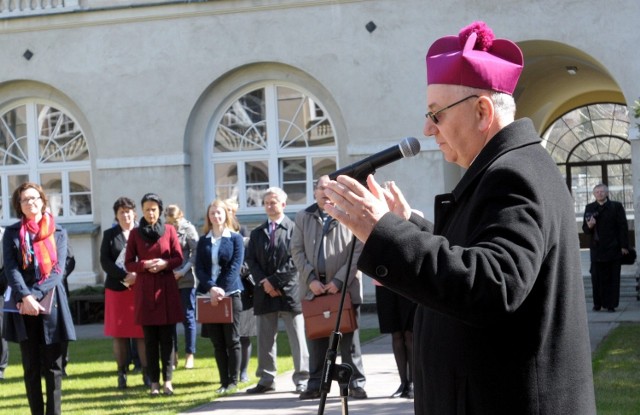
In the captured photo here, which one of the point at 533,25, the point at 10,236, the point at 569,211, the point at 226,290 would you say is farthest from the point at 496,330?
the point at 533,25

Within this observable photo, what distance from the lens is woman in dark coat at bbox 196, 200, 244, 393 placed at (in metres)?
11.0

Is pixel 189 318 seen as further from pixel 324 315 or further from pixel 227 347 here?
pixel 324 315

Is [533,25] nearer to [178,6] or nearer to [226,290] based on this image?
[178,6]

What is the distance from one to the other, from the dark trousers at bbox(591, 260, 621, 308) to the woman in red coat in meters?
8.57

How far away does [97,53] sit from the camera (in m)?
20.3

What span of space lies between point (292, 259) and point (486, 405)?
7771 mm

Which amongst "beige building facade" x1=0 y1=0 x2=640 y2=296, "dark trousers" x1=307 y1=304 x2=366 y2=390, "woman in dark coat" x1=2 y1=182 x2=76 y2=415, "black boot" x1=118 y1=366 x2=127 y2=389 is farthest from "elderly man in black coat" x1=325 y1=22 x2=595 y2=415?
"beige building facade" x1=0 y1=0 x2=640 y2=296

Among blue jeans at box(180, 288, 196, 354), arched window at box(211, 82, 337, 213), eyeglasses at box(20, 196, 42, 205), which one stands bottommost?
blue jeans at box(180, 288, 196, 354)

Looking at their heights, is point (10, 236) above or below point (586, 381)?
above

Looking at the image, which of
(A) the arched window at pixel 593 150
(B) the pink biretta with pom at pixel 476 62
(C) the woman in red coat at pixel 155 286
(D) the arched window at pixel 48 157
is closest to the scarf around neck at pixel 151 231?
(C) the woman in red coat at pixel 155 286

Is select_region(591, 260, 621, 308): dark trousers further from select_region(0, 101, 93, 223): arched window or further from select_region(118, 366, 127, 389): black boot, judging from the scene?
select_region(0, 101, 93, 223): arched window

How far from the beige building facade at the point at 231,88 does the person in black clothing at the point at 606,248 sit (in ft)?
3.16

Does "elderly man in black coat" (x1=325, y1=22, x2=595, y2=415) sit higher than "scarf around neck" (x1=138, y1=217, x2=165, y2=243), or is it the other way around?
"scarf around neck" (x1=138, y1=217, x2=165, y2=243)

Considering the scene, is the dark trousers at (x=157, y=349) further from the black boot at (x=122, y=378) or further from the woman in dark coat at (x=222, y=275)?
the black boot at (x=122, y=378)
